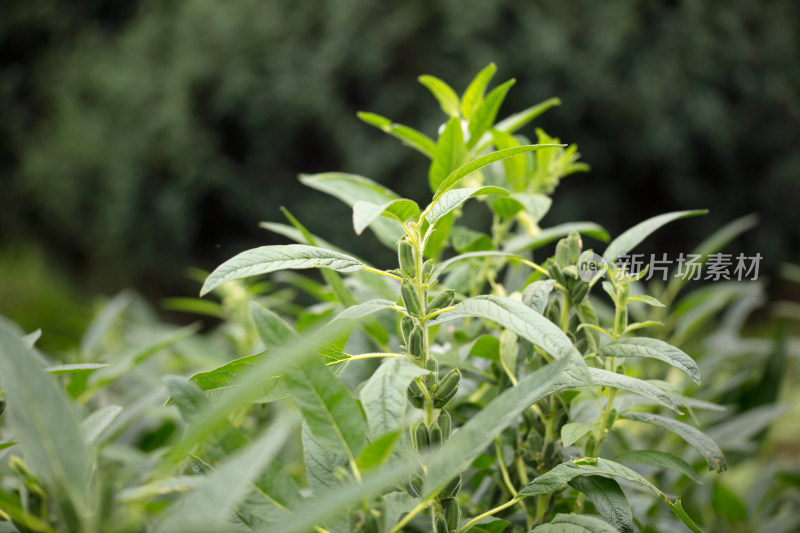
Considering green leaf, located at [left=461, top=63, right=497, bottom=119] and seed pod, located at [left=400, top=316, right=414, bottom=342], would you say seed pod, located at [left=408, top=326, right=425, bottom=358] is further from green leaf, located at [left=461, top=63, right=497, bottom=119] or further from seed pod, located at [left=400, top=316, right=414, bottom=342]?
green leaf, located at [left=461, top=63, right=497, bottom=119]

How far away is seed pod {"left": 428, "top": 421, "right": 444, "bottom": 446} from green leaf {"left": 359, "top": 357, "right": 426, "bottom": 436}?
6 cm

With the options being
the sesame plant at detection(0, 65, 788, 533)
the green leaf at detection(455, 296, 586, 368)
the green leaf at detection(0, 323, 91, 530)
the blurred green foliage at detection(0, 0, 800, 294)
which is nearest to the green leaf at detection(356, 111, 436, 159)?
the sesame plant at detection(0, 65, 788, 533)

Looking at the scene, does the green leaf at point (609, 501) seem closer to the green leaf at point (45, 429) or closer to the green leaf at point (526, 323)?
the green leaf at point (526, 323)

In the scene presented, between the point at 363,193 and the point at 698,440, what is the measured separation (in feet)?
1.15

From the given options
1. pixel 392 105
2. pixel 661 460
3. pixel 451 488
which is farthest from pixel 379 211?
pixel 392 105

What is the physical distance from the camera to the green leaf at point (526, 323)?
0.98 feet

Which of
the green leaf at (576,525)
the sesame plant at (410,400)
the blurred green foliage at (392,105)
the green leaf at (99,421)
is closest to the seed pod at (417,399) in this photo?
the sesame plant at (410,400)

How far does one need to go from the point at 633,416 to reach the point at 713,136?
3.32 m

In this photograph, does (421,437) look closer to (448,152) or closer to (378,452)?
(378,452)

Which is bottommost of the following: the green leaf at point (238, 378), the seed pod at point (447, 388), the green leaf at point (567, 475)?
the green leaf at point (567, 475)

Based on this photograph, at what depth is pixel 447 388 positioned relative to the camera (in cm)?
36

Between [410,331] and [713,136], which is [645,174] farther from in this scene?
[410,331]

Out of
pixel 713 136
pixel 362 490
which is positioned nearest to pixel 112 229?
pixel 713 136

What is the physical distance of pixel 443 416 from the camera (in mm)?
362
